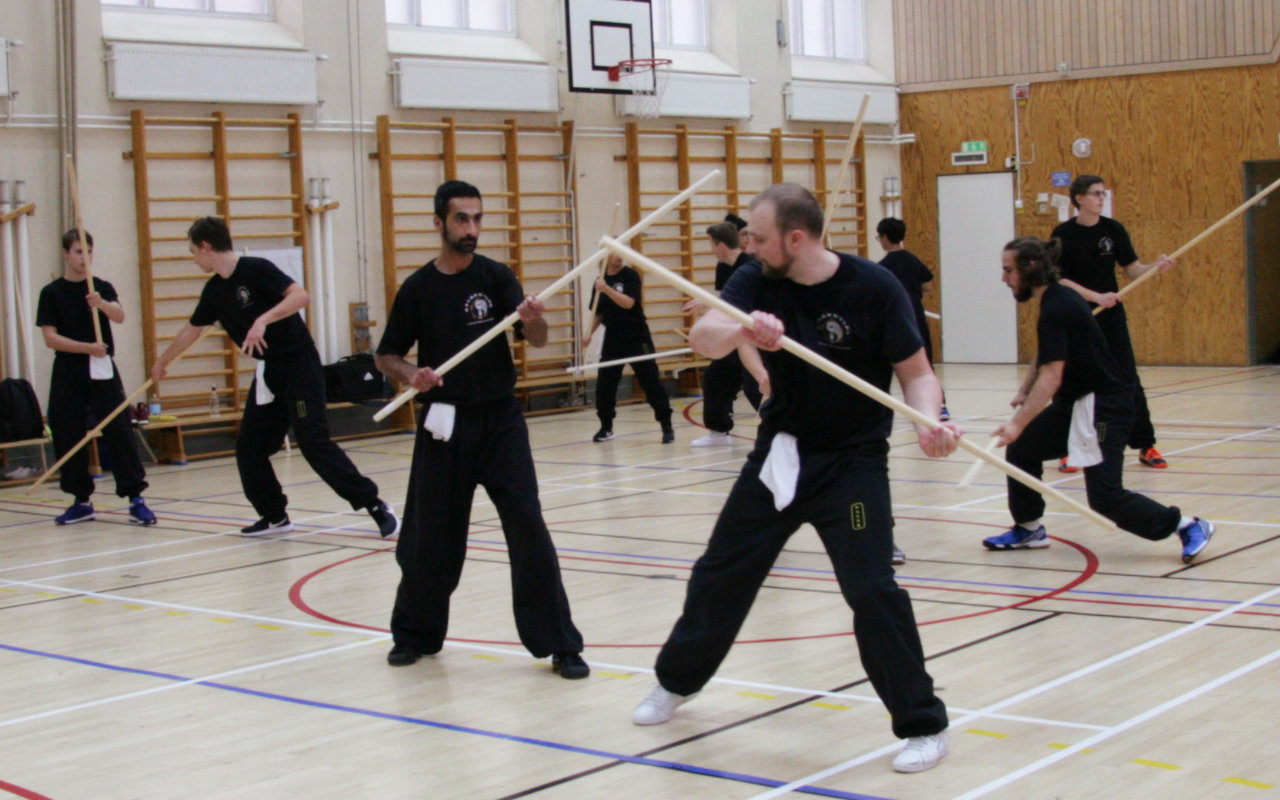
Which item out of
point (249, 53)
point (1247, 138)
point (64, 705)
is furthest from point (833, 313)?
point (1247, 138)

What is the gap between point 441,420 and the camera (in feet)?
16.2

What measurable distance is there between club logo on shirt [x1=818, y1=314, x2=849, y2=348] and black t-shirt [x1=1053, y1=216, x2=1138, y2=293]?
208 inches

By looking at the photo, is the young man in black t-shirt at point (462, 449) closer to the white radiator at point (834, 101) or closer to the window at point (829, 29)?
the white radiator at point (834, 101)

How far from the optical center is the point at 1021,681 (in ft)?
14.7

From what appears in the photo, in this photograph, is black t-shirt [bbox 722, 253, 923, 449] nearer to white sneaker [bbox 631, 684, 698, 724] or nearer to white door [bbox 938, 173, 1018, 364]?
white sneaker [bbox 631, 684, 698, 724]

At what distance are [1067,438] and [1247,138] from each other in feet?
36.7

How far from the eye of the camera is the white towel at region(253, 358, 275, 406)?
25.5ft

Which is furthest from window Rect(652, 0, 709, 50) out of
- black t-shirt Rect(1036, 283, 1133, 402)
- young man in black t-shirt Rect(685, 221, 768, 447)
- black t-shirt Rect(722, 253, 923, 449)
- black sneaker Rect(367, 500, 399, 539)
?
black t-shirt Rect(722, 253, 923, 449)

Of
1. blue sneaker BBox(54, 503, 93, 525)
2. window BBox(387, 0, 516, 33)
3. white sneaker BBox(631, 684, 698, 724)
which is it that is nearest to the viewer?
white sneaker BBox(631, 684, 698, 724)

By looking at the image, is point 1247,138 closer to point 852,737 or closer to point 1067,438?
point 1067,438

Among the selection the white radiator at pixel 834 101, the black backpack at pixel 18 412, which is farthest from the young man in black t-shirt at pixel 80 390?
the white radiator at pixel 834 101

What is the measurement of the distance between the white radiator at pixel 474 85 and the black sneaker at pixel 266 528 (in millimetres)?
6336

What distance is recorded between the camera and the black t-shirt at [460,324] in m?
5.01

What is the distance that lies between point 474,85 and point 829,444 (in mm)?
10831
